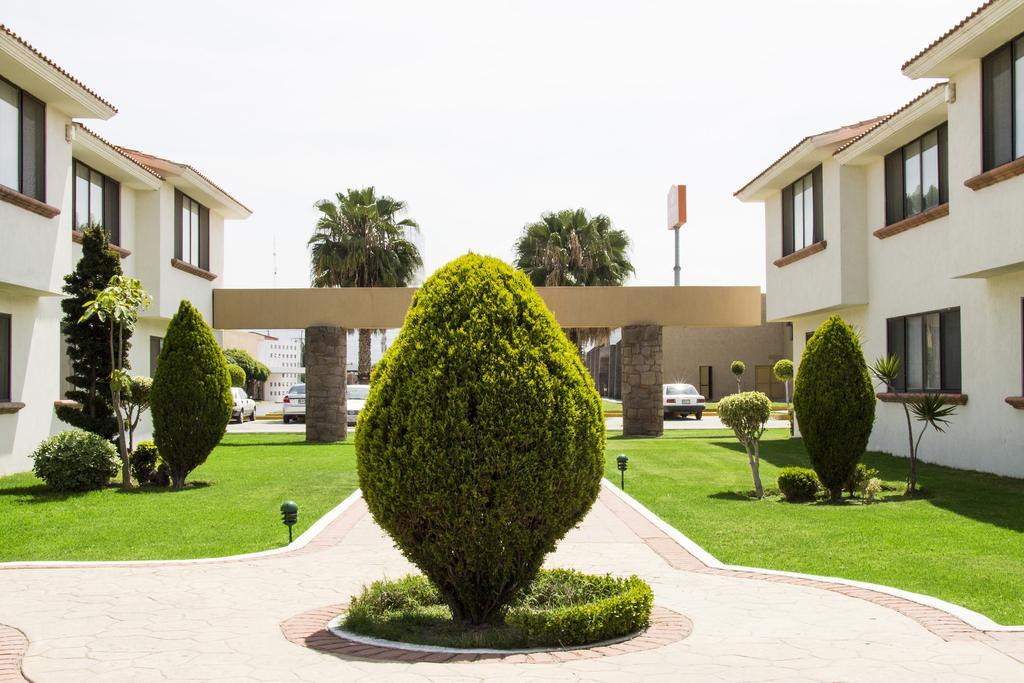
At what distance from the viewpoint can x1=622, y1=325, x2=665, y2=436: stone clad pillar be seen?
1054 inches

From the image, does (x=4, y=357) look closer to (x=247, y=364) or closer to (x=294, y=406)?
(x=294, y=406)

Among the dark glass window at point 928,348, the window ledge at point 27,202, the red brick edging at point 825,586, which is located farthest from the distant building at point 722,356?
the red brick edging at point 825,586

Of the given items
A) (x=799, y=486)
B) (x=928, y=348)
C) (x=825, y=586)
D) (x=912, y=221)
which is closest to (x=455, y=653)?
(x=825, y=586)

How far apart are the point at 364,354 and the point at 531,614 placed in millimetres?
40103

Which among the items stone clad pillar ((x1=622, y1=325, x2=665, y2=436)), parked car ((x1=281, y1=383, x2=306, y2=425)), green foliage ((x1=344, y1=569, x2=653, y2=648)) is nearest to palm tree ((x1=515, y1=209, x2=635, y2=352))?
parked car ((x1=281, y1=383, x2=306, y2=425))

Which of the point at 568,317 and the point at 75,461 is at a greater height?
the point at 568,317

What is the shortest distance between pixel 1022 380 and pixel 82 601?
13.4 m

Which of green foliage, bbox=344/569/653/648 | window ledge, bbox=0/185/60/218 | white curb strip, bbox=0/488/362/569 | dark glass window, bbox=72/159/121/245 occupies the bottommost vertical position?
white curb strip, bbox=0/488/362/569

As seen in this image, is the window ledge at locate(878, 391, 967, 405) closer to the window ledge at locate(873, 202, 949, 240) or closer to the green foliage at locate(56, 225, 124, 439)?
the window ledge at locate(873, 202, 949, 240)

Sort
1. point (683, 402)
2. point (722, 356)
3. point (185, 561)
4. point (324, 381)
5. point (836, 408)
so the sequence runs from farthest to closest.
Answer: point (722, 356) < point (683, 402) < point (324, 381) < point (836, 408) < point (185, 561)

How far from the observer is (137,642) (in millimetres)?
6266

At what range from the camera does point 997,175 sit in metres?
14.2

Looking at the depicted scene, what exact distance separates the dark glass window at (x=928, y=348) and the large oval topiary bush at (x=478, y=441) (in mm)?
13299

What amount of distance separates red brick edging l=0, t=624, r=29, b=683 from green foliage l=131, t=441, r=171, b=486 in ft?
31.4
